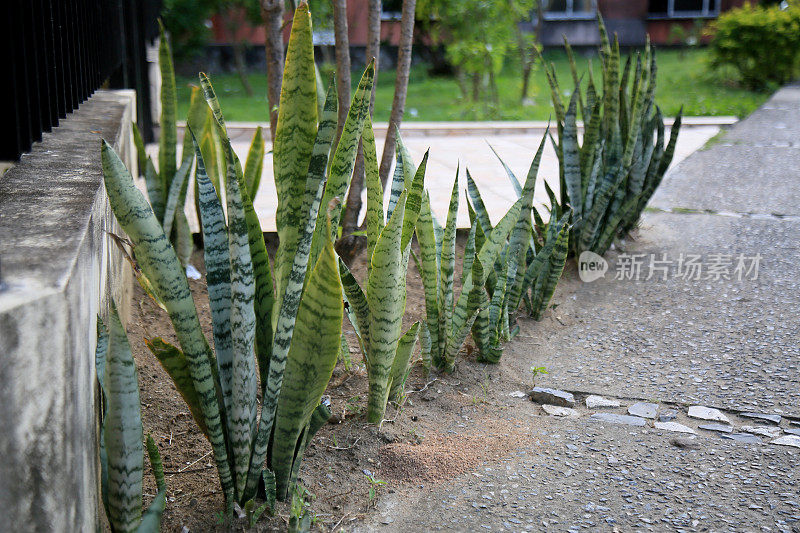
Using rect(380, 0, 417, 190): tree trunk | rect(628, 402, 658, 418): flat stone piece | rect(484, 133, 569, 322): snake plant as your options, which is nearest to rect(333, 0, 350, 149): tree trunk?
rect(380, 0, 417, 190): tree trunk

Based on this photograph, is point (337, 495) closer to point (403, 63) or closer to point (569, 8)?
point (403, 63)

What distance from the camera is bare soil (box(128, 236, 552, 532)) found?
1.76 m

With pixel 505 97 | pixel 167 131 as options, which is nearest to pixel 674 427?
pixel 167 131

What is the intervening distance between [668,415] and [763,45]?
34.0 ft

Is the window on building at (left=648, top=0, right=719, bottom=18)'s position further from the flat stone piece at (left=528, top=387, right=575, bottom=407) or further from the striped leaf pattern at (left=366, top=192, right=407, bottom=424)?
the striped leaf pattern at (left=366, top=192, right=407, bottom=424)

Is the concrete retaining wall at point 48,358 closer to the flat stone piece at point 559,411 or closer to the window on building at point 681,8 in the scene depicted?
the flat stone piece at point 559,411

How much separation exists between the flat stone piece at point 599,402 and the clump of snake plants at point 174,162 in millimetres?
1459

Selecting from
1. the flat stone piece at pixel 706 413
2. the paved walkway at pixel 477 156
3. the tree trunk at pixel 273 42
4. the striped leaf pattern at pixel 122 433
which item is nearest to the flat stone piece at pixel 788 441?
the flat stone piece at pixel 706 413

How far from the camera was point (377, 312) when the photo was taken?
6.16ft

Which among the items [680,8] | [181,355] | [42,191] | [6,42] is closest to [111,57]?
[6,42]

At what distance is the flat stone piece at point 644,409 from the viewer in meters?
2.34

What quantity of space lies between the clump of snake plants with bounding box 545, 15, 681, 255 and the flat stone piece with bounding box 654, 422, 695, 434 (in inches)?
48.4

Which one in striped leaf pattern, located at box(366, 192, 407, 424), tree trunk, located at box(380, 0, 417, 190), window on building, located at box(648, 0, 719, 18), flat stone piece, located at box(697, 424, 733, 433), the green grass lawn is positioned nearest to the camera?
striped leaf pattern, located at box(366, 192, 407, 424)

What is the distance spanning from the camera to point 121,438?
136cm
